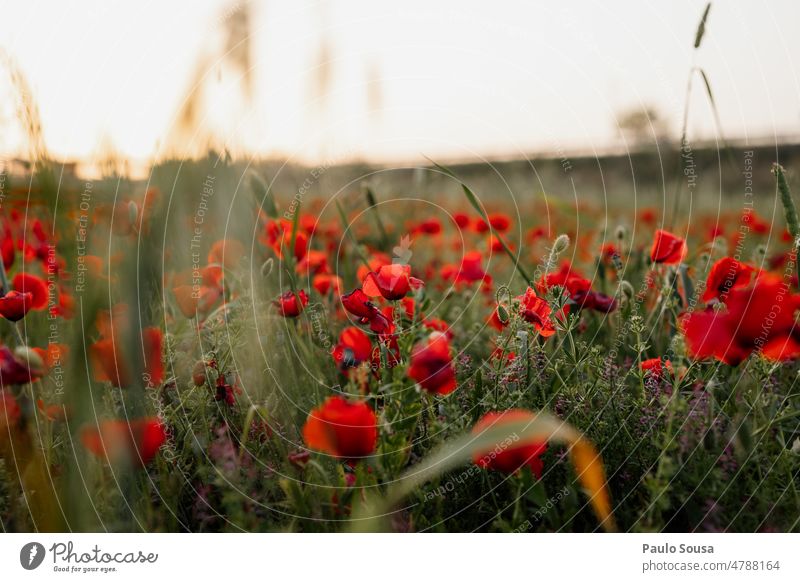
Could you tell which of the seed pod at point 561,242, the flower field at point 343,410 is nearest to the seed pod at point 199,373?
the flower field at point 343,410

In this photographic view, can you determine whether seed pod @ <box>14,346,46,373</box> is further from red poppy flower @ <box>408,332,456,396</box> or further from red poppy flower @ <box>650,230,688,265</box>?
red poppy flower @ <box>650,230,688,265</box>

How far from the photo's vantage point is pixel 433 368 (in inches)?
37.5

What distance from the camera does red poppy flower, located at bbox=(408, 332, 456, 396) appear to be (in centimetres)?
Answer: 95

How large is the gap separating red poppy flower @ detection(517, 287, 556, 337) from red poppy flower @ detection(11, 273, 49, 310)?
81 cm

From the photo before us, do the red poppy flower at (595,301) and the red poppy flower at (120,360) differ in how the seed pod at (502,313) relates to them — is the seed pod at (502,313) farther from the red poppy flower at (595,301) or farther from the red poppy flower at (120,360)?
the red poppy flower at (120,360)

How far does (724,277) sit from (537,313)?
323 mm

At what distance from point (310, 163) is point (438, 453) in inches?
33.3

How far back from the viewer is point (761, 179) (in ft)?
9.00

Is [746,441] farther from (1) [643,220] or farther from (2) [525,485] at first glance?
(1) [643,220]

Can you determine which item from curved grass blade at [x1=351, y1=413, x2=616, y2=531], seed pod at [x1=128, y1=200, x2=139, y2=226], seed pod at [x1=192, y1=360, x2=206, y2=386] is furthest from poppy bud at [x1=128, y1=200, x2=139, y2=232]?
curved grass blade at [x1=351, y1=413, x2=616, y2=531]
